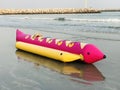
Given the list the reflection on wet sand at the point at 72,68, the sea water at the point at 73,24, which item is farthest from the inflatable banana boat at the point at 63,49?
the sea water at the point at 73,24

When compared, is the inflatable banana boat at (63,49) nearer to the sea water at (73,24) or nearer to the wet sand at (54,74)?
the wet sand at (54,74)

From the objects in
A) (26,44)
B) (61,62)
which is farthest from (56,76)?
(26,44)

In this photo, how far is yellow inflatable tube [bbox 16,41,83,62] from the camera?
11405mm

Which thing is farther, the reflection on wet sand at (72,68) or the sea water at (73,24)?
the sea water at (73,24)

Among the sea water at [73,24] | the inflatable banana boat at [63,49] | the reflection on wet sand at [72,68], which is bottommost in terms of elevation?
the sea water at [73,24]

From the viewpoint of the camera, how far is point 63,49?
11984 millimetres

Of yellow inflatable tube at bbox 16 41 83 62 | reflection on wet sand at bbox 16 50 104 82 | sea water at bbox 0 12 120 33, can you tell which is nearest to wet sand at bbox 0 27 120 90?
reflection on wet sand at bbox 16 50 104 82

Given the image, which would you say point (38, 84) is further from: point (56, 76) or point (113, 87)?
point (113, 87)

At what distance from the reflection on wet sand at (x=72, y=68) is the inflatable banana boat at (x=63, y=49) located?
0.69ft

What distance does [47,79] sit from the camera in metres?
9.59

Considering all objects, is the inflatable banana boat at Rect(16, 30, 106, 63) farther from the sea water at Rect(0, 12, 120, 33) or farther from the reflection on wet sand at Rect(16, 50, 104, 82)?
the sea water at Rect(0, 12, 120, 33)

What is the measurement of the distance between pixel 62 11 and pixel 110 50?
8877 centimetres

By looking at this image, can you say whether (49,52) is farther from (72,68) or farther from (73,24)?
(73,24)

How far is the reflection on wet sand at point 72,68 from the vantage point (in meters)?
9.97
